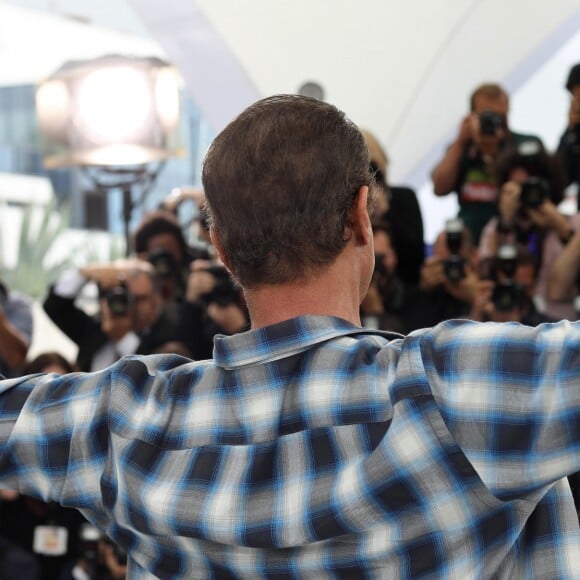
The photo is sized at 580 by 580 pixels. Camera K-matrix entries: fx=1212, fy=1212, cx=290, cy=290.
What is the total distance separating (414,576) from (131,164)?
3.56 m

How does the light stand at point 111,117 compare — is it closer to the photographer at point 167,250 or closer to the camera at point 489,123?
the photographer at point 167,250

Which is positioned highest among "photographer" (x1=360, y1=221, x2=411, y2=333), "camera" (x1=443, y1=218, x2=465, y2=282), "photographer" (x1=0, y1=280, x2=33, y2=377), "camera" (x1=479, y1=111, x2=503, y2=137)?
"camera" (x1=479, y1=111, x2=503, y2=137)

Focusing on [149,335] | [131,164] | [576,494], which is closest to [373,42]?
[131,164]

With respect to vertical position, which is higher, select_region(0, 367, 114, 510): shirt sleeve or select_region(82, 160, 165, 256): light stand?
select_region(0, 367, 114, 510): shirt sleeve

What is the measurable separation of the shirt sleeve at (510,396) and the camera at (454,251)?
2.64 meters

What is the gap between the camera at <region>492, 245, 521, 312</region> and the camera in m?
3.44

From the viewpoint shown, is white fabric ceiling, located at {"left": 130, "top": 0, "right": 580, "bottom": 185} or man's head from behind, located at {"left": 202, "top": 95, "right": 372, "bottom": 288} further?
white fabric ceiling, located at {"left": 130, "top": 0, "right": 580, "bottom": 185}

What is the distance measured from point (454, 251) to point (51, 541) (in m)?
1.60

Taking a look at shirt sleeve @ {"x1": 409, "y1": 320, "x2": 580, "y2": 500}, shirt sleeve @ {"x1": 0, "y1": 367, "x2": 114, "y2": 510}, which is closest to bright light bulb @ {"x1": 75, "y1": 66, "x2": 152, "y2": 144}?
shirt sleeve @ {"x1": 0, "y1": 367, "x2": 114, "y2": 510}

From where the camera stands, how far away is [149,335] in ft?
12.9

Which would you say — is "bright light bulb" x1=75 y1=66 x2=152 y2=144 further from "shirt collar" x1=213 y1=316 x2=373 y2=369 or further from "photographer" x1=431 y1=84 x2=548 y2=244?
"shirt collar" x1=213 y1=316 x2=373 y2=369

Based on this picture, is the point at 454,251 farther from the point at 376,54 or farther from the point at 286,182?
the point at 286,182

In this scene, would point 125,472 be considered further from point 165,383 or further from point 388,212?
point 388,212

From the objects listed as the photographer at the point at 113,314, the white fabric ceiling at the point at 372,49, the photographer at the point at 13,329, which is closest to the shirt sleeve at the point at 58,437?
the photographer at the point at 113,314
